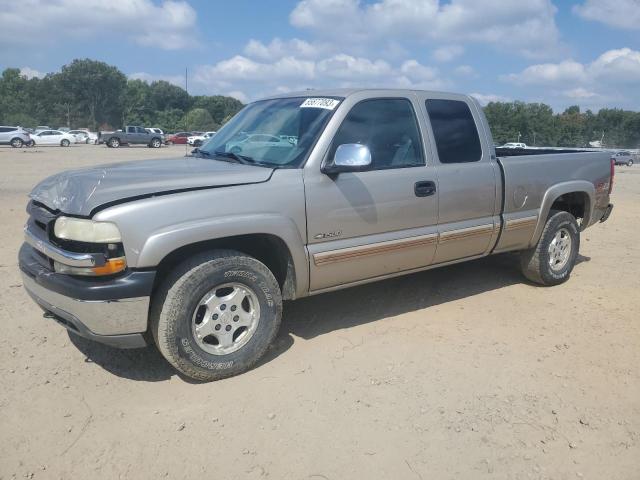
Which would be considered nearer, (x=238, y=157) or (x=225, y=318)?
(x=225, y=318)

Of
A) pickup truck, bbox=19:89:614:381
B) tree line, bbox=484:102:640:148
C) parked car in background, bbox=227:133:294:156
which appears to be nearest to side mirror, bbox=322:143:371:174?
pickup truck, bbox=19:89:614:381

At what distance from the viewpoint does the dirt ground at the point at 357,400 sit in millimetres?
2803

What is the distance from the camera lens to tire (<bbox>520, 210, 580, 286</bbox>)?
216 inches

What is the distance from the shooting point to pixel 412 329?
4.47 metres

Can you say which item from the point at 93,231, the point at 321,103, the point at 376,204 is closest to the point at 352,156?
the point at 376,204

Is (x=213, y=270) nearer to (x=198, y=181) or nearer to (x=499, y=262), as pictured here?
(x=198, y=181)

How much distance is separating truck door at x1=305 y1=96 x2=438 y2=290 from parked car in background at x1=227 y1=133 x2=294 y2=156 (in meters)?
0.44

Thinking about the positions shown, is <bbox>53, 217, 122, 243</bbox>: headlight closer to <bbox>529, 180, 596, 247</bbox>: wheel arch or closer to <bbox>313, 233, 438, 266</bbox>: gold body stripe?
<bbox>313, 233, 438, 266</bbox>: gold body stripe

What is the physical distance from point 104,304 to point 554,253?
14.7 ft

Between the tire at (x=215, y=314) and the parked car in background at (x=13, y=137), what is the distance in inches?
1656

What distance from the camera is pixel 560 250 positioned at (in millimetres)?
5695

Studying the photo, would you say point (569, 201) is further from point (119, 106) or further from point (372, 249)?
point (119, 106)

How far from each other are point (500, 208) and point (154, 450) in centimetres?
353

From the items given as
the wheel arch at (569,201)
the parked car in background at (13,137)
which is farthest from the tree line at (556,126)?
the wheel arch at (569,201)
